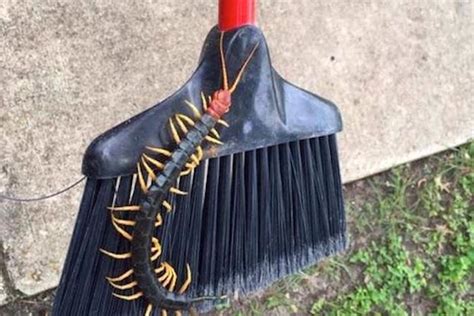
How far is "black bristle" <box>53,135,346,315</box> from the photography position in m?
1.11

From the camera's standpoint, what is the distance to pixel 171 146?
1068 mm

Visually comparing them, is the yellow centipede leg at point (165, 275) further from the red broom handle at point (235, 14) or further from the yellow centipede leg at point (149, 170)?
the red broom handle at point (235, 14)

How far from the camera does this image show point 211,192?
3.78 feet

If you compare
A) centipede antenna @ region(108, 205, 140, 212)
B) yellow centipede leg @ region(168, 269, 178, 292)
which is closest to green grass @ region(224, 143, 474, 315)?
yellow centipede leg @ region(168, 269, 178, 292)

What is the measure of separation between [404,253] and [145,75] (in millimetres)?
633

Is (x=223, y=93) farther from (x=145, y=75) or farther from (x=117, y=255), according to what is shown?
(x=145, y=75)

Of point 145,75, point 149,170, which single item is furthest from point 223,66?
point 145,75

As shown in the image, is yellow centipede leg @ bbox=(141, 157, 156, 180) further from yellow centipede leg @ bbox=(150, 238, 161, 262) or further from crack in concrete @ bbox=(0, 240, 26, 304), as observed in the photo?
crack in concrete @ bbox=(0, 240, 26, 304)

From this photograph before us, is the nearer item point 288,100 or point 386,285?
point 288,100

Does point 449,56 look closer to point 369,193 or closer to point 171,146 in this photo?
point 369,193

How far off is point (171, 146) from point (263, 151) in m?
0.15

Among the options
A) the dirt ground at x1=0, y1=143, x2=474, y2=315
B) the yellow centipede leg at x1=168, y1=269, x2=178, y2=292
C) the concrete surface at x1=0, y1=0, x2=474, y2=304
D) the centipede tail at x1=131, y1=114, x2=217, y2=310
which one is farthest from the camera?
the dirt ground at x1=0, y1=143, x2=474, y2=315

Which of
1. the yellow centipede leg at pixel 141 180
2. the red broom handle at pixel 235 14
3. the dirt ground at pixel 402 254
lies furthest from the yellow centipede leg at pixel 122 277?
the dirt ground at pixel 402 254

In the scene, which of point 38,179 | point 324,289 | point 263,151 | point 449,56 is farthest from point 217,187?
point 449,56
